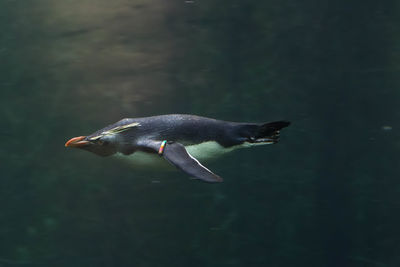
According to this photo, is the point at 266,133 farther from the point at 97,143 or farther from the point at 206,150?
the point at 97,143

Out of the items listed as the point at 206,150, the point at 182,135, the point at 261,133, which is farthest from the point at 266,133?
the point at 182,135

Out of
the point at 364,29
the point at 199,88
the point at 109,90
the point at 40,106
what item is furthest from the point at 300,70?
the point at 40,106

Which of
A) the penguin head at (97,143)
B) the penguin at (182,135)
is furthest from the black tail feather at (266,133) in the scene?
the penguin head at (97,143)

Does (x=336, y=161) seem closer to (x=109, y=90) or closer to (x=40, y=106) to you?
(x=109, y=90)

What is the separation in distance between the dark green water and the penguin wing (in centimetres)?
57

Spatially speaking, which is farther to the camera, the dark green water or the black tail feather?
the dark green water

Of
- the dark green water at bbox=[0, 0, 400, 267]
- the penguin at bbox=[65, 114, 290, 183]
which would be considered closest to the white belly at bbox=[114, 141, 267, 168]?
the penguin at bbox=[65, 114, 290, 183]

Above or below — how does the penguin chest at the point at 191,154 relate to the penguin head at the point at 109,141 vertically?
below

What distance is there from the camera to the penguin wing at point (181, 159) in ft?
5.12

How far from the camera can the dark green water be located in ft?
7.97

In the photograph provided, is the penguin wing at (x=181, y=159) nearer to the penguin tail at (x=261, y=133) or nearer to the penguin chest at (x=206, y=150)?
the penguin chest at (x=206, y=150)

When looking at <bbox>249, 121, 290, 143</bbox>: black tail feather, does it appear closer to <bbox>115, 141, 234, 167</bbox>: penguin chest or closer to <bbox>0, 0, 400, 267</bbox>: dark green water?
<bbox>115, 141, 234, 167</bbox>: penguin chest

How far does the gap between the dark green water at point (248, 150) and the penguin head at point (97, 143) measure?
1.14 feet

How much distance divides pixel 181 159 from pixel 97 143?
1.79 ft
